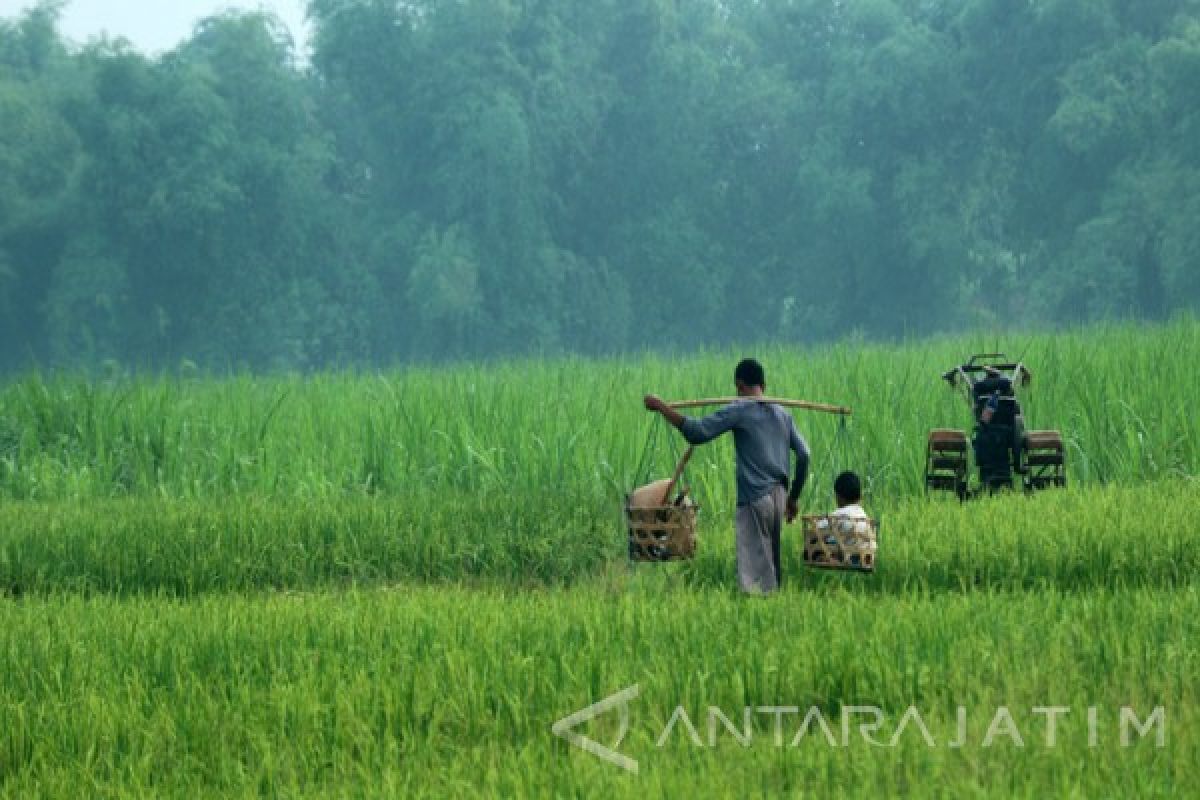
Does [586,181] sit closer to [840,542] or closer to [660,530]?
[660,530]

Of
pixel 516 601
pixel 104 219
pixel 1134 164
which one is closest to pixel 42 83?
pixel 104 219

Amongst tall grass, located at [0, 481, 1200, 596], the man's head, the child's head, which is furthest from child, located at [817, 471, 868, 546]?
tall grass, located at [0, 481, 1200, 596]

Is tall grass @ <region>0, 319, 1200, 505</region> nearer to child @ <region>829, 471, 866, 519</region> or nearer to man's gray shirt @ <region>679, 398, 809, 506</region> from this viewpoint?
man's gray shirt @ <region>679, 398, 809, 506</region>

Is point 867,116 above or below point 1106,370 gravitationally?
above

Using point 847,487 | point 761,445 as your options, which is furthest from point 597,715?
point 761,445

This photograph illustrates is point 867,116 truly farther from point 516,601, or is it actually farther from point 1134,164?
point 516,601

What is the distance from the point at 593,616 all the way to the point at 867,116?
36.6m

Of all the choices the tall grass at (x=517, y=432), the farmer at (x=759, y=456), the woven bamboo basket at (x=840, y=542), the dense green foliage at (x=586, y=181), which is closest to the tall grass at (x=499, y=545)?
the tall grass at (x=517, y=432)

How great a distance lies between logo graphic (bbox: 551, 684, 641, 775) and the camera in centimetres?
574

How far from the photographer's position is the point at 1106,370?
1491 cm

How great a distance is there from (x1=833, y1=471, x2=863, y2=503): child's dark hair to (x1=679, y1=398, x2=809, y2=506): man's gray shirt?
385 mm

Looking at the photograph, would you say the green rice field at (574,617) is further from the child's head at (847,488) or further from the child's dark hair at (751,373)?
the child's dark hair at (751,373)

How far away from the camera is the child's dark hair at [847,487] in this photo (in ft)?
23.6

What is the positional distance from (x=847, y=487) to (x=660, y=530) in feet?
2.74
